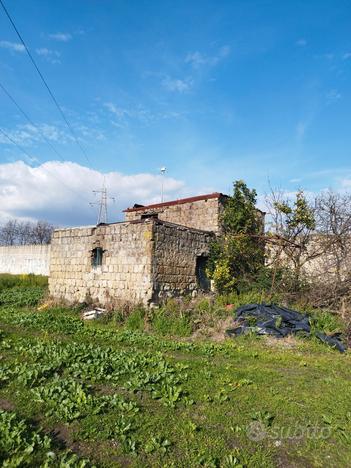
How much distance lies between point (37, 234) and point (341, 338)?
5096 cm

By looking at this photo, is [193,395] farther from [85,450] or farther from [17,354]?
[17,354]

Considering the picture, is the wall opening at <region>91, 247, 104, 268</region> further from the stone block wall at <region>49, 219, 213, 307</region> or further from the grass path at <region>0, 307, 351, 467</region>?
the grass path at <region>0, 307, 351, 467</region>

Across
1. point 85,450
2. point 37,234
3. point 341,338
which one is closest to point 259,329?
point 341,338

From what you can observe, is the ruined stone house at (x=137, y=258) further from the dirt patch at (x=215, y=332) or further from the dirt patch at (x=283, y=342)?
the dirt patch at (x=283, y=342)

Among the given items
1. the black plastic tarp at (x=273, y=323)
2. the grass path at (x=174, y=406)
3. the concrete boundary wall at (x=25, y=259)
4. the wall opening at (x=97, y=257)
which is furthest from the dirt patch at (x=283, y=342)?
the concrete boundary wall at (x=25, y=259)

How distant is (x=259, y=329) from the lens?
331 inches

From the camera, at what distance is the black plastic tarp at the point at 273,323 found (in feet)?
26.8

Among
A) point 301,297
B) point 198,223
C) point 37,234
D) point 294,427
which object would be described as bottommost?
point 294,427

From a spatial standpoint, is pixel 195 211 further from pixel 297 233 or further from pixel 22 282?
pixel 22 282

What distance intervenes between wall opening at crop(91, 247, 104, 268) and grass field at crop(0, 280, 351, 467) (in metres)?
5.67

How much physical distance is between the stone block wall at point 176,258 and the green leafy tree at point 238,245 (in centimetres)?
68

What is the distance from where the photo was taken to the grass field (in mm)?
3256

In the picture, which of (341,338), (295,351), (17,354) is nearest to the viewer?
(17,354)

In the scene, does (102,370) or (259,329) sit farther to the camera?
(259,329)
